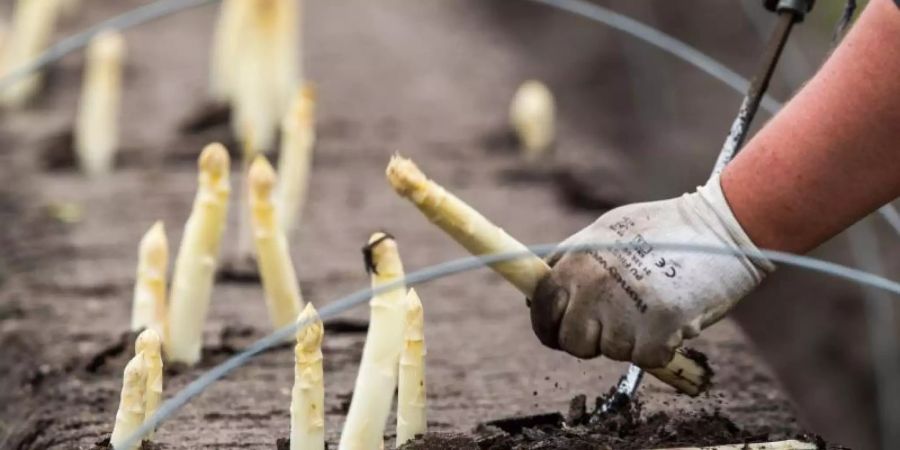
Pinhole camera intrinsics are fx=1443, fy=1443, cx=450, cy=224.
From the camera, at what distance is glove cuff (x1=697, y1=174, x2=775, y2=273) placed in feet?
7.32

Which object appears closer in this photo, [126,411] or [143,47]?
[126,411]

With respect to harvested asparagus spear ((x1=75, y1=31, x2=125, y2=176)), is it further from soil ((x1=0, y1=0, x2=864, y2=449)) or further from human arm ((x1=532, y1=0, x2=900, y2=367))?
human arm ((x1=532, y1=0, x2=900, y2=367))

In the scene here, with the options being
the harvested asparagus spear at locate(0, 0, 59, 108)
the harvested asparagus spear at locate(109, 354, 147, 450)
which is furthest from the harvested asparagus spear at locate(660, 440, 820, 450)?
the harvested asparagus spear at locate(0, 0, 59, 108)

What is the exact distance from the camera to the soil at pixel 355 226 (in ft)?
8.86

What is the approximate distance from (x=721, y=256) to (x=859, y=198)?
8.7 inches

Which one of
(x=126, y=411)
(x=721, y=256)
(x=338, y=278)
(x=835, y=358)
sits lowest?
(x=126, y=411)

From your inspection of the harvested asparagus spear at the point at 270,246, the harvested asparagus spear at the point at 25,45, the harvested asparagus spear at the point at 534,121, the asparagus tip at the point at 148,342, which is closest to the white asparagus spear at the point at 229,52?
the harvested asparagus spear at the point at 25,45

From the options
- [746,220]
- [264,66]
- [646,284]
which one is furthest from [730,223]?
[264,66]

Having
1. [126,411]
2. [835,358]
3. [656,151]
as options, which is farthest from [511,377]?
[656,151]

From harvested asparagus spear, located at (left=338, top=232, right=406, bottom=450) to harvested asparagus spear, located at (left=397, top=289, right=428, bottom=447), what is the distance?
0.02 meters

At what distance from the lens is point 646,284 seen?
85.4 inches

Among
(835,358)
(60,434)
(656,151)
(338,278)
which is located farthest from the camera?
(656,151)

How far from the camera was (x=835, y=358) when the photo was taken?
244 inches

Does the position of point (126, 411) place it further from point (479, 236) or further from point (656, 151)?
point (656, 151)
